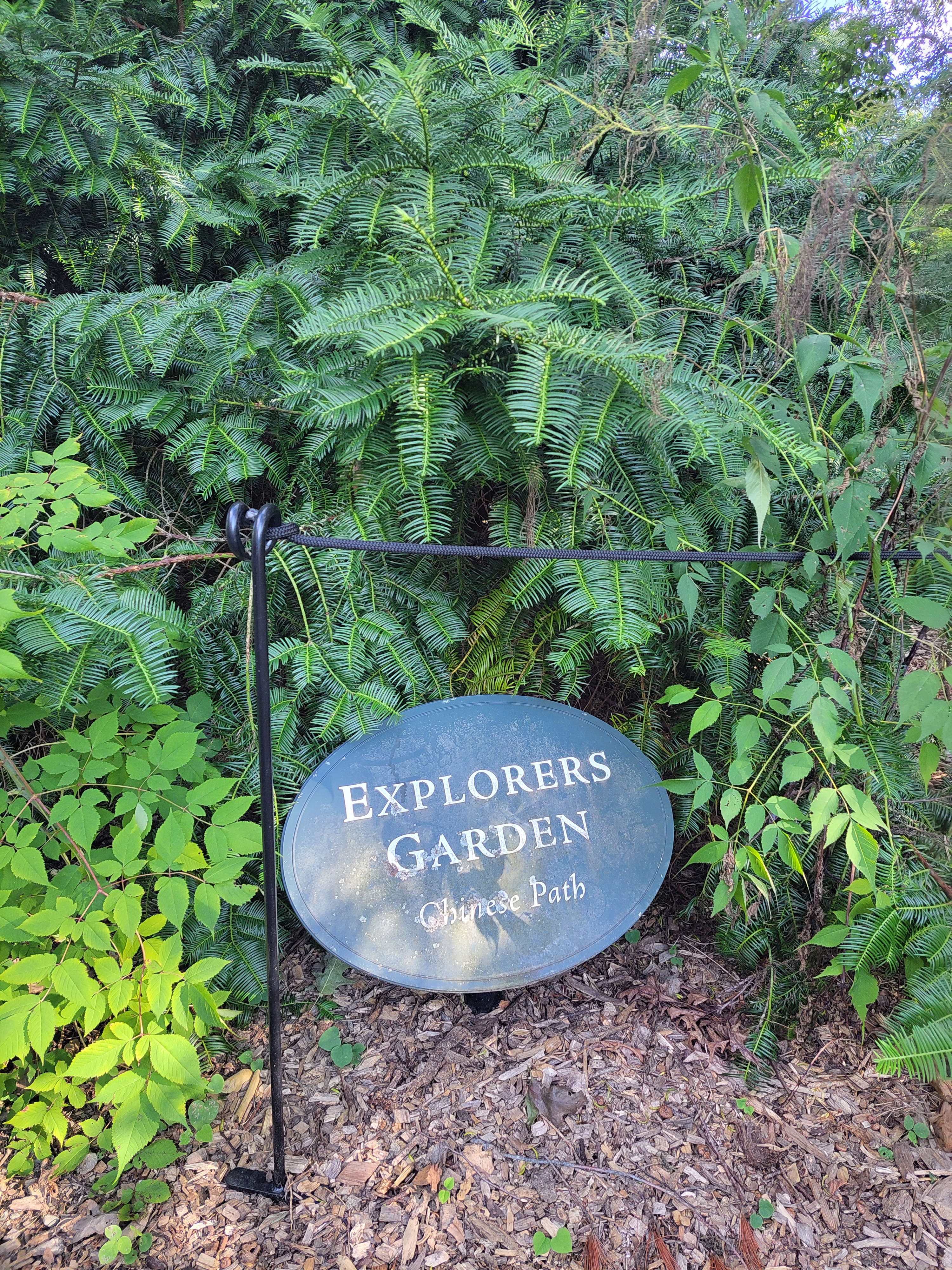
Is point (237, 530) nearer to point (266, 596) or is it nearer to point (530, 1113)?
point (266, 596)

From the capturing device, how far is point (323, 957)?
1877 mm

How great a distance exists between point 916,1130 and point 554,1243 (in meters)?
0.81

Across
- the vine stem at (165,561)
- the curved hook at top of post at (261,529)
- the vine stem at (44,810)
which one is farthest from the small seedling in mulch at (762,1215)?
the vine stem at (165,561)

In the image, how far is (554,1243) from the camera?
136 cm

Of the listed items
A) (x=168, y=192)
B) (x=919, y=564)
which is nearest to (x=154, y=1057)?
(x=919, y=564)

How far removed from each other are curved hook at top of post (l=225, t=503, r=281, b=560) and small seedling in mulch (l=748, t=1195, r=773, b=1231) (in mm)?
1571

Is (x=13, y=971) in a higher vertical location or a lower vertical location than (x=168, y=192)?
lower

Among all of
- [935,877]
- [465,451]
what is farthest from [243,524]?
[935,877]

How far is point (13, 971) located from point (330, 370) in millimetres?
1253

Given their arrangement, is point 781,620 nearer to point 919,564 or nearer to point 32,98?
point 919,564

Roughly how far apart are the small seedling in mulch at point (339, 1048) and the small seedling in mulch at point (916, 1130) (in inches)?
46.8

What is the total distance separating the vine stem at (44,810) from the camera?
140cm

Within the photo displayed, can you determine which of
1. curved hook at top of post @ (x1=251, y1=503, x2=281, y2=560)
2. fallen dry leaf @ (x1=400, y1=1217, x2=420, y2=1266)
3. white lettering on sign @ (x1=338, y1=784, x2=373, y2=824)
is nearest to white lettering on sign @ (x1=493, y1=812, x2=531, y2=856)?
white lettering on sign @ (x1=338, y1=784, x2=373, y2=824)

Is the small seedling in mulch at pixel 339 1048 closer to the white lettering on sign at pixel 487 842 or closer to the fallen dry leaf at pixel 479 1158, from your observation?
the fallen dry leaf at pixel 479 1158
